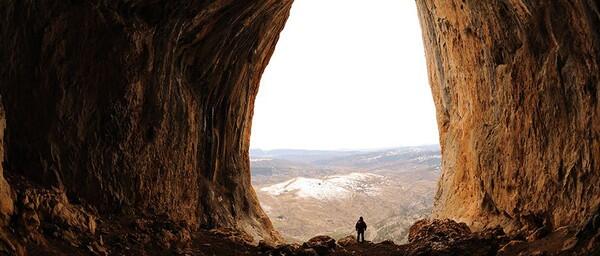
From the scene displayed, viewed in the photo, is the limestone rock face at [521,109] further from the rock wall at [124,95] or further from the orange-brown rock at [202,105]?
the rock wall at [124,95]

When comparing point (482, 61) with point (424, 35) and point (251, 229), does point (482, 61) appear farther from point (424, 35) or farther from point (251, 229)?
→ point (251, 229)

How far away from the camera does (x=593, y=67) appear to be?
451 inches

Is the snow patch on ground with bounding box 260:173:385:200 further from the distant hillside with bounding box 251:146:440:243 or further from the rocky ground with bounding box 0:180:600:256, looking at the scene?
the rocky ground with bounding box 0:180:600:256

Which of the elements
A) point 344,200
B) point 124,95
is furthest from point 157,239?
point 344,200

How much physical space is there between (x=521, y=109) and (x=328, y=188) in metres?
92.3

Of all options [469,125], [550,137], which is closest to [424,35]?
[469,125]

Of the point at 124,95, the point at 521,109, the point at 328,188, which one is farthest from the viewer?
the point at 328,188

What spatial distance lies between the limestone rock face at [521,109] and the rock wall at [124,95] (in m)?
8.89

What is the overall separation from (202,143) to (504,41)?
12028 mm

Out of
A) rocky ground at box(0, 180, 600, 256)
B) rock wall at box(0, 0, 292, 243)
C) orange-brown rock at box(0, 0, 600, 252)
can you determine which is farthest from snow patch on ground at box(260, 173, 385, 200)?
rocky ground at box(0, 180, 600, 256)

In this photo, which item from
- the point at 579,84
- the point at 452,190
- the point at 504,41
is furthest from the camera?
the point at 452,190

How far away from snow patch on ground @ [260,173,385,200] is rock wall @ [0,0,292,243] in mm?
79444

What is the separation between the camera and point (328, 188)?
10694 centimetres

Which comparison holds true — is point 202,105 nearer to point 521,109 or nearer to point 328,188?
point 521,109
